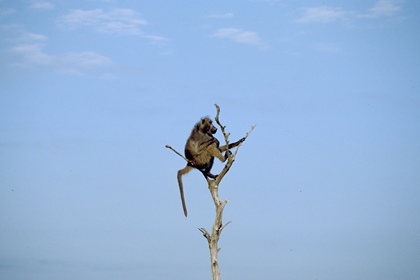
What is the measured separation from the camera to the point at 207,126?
13.5m

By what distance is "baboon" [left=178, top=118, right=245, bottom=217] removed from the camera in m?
13.0

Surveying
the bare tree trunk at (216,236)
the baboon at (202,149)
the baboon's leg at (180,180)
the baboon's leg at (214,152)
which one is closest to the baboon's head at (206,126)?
the baboon at (202,149)

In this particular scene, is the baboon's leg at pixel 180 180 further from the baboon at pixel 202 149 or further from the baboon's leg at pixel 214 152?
the baboon's leg at pixel 214 152

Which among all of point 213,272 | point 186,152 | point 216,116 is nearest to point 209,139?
point 186,152

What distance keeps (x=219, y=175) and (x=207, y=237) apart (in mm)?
1221

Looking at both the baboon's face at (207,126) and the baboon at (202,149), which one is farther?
the baboon's face at (207,126)

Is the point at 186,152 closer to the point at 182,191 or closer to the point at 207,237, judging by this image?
the point at 182,191

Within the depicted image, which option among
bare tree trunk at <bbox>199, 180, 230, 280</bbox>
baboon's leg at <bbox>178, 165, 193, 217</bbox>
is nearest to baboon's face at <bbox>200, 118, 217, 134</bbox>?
baboon's leg at <bbox>178, 165, 193, 217</bbox>

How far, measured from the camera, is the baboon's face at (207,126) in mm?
Result: 13469

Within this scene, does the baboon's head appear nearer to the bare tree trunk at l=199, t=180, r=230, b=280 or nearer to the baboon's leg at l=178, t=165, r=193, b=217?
the baboon's leg at l=178, t=165, r=193, b=217

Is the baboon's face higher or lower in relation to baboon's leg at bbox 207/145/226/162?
higher

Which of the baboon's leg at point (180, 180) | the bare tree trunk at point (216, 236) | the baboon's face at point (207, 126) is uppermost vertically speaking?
the baboon's face at point (207, 126)

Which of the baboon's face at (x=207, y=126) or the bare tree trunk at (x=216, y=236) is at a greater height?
the baboon's face at (x=207, y=126)

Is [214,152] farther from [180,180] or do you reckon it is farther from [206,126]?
[180,180]
